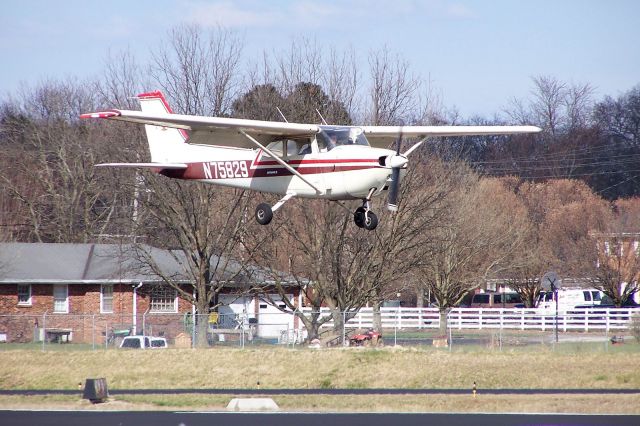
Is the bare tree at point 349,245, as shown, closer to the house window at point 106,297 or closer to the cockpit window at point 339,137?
the house window at point 106,297

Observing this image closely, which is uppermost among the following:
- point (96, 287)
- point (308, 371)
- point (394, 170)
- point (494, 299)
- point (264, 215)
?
point (394, 170)

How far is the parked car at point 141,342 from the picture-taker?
36.2 meters

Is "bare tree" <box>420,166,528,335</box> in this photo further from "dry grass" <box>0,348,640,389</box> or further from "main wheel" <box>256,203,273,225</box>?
"main wheel" <box>256,203,273,225</box>

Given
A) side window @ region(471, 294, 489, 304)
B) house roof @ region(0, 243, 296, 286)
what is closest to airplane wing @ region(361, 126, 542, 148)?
house roof @ region(0, 243, 296, 286)

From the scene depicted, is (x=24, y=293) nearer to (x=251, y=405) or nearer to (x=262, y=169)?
(x=262, y=169)

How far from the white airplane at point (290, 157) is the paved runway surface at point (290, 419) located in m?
5.54

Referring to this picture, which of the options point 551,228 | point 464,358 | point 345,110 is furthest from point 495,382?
point 551,228

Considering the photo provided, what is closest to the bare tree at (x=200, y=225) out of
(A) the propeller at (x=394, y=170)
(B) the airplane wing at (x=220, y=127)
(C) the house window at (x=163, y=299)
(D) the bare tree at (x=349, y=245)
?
(D) the bare tree at (x=349, y=245)

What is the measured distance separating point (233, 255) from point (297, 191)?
17248mm

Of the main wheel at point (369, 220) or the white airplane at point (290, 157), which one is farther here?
the main wheel at point (369, 220)

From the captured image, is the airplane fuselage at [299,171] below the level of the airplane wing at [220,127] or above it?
below

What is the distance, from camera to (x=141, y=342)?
36.3 metres

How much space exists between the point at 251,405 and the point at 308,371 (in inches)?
271

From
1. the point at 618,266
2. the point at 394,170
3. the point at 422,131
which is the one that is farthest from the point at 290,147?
the point at 618,266
